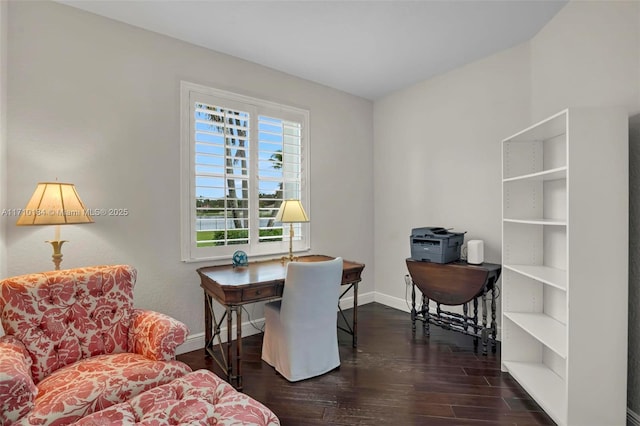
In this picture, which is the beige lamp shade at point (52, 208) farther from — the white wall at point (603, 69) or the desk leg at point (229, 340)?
the white wall at point (603, 69)

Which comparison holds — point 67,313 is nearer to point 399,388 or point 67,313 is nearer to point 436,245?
point 399,388

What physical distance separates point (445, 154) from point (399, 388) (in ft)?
7.93

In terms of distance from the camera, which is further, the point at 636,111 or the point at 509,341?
the point at 509,341

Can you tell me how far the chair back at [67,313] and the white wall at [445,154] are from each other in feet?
9.72

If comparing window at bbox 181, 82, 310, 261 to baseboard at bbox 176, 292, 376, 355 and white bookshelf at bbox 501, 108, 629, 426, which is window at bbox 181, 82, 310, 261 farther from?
white bookshelf at bbox 501, 108, 629, 426

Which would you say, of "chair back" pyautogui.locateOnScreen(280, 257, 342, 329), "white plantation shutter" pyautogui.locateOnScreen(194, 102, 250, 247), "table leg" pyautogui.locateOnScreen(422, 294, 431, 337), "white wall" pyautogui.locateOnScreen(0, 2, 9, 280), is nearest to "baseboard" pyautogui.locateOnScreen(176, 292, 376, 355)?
"white plantation shutter" pyautogui.locateOnScreen(194, 102, 250, 247)

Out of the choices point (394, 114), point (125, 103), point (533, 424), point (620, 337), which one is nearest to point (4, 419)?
point (125, 103)

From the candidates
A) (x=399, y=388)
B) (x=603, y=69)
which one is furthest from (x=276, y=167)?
(x=603, y=69)

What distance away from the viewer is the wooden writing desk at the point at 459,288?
107 inches

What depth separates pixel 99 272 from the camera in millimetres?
1966

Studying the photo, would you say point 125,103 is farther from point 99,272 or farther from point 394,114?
point 394,114

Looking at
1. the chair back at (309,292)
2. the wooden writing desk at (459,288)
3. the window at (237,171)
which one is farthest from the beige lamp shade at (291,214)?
the wooden writing desk at (459,288)

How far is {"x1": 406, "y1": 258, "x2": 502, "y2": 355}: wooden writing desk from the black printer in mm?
58

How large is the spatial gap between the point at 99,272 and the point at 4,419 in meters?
0.89
